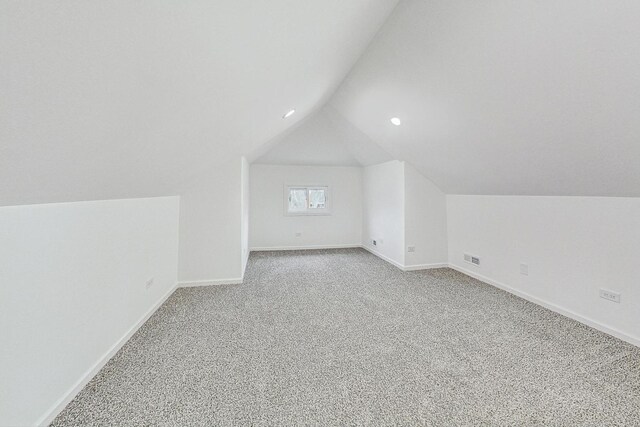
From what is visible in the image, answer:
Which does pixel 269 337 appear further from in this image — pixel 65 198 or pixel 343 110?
pixel 343 110

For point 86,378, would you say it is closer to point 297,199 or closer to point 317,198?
point 297,199

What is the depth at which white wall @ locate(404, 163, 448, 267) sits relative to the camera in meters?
4.27

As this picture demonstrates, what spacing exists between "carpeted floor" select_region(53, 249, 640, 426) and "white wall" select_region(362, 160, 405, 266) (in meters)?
1.54

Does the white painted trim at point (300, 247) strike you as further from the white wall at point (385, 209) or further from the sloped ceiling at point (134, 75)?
the sloped ceiling at point (134, 75)

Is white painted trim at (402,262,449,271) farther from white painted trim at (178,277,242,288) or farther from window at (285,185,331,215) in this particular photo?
white painted trim at (178,277,242,288)

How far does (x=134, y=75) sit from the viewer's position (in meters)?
0.92

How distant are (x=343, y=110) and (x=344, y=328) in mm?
3042

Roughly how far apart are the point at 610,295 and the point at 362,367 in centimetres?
234

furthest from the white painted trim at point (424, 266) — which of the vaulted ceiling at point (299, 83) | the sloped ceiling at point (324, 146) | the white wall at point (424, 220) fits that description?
the sloped ceiling at point (324, 146)

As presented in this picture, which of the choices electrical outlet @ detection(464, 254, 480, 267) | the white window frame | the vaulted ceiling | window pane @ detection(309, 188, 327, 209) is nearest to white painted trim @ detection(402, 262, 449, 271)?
electrical outlet @ detection(464, 254, 480, 267)

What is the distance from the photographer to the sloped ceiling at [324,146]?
454cm

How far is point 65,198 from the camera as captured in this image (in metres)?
1.49

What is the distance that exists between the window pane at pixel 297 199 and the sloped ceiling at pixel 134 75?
3870 mm

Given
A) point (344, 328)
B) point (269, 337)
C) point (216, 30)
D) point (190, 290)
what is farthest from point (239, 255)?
point (216, 30)
